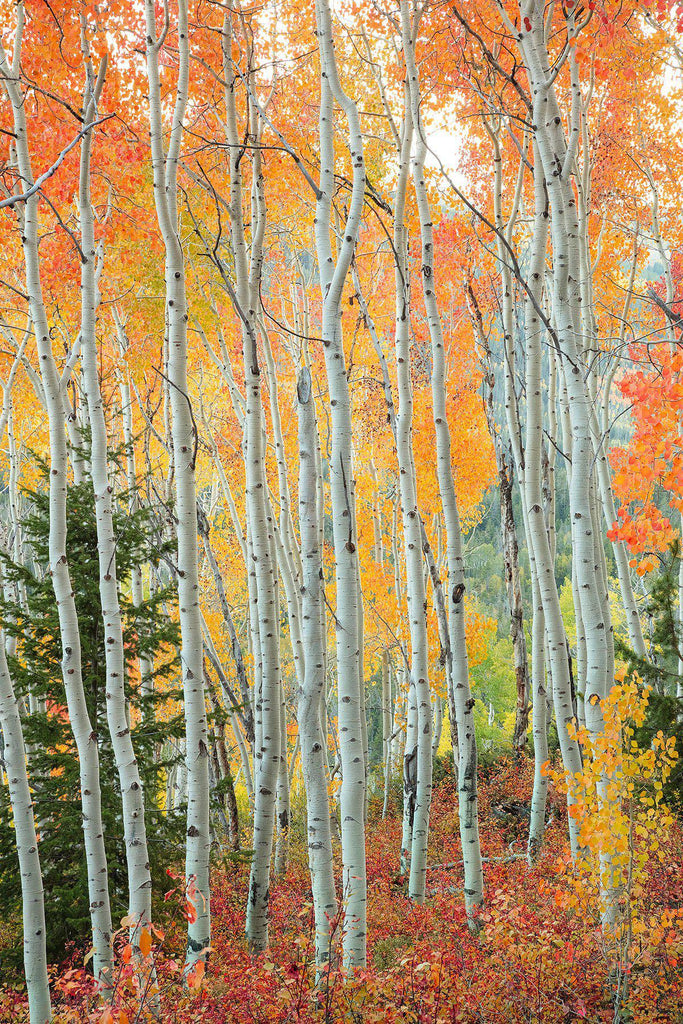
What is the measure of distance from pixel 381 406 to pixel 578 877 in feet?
36.7

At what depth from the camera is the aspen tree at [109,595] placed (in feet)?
14.8

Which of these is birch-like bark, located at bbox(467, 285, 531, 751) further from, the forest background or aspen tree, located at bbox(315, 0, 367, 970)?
aspen tree, located at bbox(315, 0, 367, 970)

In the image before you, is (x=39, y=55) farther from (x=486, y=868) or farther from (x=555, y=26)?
(x=486, y=868)

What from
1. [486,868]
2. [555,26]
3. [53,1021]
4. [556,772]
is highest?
[555,26]

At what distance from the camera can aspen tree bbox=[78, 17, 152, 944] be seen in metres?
4.51

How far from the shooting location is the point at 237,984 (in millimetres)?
3711

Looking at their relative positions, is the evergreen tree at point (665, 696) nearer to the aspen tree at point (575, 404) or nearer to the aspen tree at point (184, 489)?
the aspen tree at point (575, 404)

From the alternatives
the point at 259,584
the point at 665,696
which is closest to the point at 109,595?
the point at 259,584

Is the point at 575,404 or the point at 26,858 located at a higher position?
the point at 575,404

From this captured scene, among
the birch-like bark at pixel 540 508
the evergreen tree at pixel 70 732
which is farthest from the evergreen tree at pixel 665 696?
the evergreen tree at pixel 70 732

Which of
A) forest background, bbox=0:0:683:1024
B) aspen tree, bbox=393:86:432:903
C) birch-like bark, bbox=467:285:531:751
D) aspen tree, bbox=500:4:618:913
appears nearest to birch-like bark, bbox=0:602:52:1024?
forest background, bbox=0:0:683:1024

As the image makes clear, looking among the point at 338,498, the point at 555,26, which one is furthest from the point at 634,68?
the point at 338,498

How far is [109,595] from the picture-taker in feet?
15.9

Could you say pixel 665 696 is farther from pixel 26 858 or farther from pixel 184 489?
pixel 26 858
